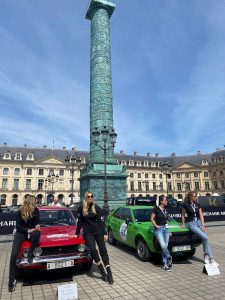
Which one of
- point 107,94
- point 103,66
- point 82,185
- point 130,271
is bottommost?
point 130,271

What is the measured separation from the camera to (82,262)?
5840 mm

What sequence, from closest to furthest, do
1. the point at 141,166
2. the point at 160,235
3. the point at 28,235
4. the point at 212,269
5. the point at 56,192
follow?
1. the point at 28,235
2. the point at 212,269
3. the point at 160,235
4. the point at 56,192
5. the point at 141,166

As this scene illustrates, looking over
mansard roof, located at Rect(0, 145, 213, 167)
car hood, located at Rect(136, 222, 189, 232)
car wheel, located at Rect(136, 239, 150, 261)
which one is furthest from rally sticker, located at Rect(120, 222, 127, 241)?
mansard roof, located at Rect(0, 145, 213, 167)

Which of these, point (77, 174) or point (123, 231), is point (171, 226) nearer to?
point (123, 231)

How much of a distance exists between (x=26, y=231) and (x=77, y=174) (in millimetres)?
66045

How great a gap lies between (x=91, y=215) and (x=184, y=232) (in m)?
2.97

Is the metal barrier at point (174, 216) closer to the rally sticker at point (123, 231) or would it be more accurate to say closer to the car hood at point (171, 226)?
the rally sticker at point (123, 231)

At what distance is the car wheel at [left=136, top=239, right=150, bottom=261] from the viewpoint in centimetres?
711

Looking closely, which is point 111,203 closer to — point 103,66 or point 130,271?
point 103,66

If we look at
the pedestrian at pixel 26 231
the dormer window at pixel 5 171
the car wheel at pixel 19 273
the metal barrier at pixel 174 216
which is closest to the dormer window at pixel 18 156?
the dormer window at pixel 5 171

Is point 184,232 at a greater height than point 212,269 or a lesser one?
greater

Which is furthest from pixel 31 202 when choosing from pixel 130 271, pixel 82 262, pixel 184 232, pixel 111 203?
pixel 111 203

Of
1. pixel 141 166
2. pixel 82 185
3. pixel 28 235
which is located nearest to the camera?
pixel 28 235

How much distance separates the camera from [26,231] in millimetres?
5328
